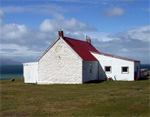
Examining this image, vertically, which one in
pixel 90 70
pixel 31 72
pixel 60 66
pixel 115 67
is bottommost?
pixel 31 72

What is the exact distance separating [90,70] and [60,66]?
4968 millimetres

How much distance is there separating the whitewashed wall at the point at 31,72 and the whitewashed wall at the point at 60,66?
2.03 m

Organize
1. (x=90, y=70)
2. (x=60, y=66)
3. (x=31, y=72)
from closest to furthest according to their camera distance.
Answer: (x=60, y=66) < (x=90, y=70) < (x=31, y=72)

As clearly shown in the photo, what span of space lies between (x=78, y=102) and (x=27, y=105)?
3.76 metres

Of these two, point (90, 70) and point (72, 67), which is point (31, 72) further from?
point (90, 70)

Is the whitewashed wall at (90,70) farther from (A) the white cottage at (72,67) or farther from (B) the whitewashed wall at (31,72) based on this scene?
(B) the whitewashed wall at (31,72)

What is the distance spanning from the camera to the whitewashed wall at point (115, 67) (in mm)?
37281

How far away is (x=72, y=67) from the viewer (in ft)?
110

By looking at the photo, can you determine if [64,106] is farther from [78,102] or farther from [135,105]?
[135,105]

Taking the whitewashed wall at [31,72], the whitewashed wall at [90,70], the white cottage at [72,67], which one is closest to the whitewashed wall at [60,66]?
the white cottage at [72,67]

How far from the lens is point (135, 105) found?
16.1 metres

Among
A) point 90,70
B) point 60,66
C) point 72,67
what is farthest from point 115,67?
point 60,66

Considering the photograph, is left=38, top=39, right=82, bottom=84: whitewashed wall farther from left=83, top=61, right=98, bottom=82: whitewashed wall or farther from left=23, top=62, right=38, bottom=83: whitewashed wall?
left=23, top=62, right=38, bottom=83: whitewashed wall

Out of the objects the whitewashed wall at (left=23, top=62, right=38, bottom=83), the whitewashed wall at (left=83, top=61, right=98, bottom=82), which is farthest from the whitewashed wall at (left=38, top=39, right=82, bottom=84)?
the whitewashed wall at (left=23, top=62, right=38, bottom=83)
